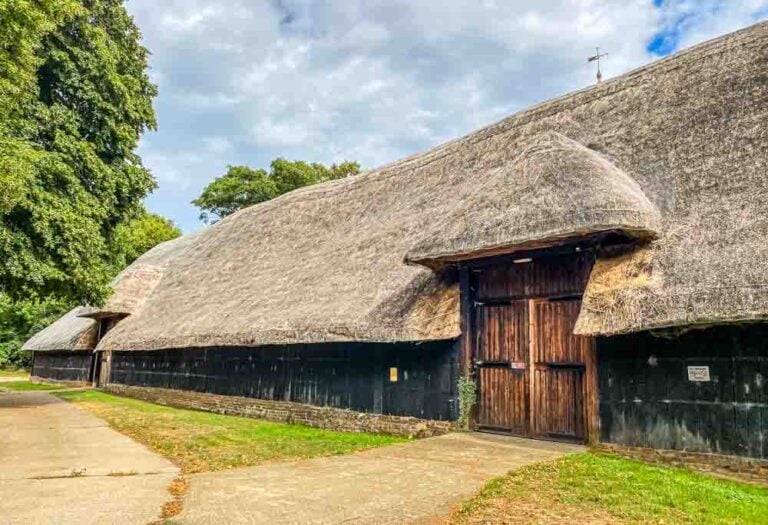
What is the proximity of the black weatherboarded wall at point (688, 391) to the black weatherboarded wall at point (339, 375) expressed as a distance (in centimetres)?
282

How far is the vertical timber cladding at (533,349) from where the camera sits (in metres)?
8.68

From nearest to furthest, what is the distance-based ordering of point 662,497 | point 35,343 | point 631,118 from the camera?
1. point 662,497
2. point 631,118
3. point 35,343

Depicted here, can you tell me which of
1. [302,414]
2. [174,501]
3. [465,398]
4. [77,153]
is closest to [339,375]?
[302,414]

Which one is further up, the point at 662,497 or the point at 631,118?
the point at 631,118

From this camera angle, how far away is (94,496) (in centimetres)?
606

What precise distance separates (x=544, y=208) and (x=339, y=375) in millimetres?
6056

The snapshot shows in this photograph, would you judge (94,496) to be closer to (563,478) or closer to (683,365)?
(563,478)

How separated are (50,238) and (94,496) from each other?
437 inches

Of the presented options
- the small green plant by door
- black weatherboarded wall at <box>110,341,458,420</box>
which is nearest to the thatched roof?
black weatherboarded wall at <box>110,341,458,420</box>

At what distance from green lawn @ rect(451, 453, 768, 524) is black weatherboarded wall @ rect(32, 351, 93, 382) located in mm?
25573

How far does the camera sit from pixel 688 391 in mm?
7426

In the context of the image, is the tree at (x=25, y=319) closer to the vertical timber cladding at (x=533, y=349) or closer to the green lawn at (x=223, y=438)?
the green lawn at (x=223, y=438)

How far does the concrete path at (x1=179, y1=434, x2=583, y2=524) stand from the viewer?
5.32m

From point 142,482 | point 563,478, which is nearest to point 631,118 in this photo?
point 563,478
